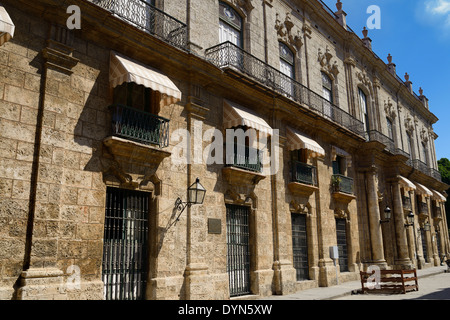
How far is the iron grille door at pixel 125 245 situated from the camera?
8.52 metres

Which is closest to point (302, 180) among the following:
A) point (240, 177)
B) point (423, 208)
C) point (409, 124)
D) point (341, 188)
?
point (341, 188)

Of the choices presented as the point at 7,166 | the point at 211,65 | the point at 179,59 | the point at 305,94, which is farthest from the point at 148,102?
the point at 305,94

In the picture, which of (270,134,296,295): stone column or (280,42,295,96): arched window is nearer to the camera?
(270,134,296,295): stone column

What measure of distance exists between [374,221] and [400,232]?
141 inches

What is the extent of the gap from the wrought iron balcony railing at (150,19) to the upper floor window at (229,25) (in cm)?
219

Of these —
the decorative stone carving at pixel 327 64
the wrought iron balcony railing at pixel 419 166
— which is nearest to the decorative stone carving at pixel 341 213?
the decorative stone carving at pixel 327 64

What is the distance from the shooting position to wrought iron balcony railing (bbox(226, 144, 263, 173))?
11.6 meters

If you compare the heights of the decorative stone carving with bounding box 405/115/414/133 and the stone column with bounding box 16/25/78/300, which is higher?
the decorative stone carving with bounding box 405/115/414/133

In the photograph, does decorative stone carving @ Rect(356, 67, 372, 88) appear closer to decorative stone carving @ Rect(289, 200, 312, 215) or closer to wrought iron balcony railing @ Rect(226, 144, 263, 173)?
decorative stone carving @ Rect(289, 200, 312, 215)

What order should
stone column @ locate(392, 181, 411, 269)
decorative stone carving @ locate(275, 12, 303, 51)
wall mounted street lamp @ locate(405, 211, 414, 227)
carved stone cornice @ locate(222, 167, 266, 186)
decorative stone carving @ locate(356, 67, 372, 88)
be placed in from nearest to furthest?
carved stone cornice @ locate(222, 167, 266, 186) < decorative stone carving @ locate(275, 12, 303, 51) < stone column @ locate(392, 181, 411, 269) < decorative stone carving @ locate(356, 67, 372, 88) < wall mounted street lamp @ locate(405, 211, 414, 227)

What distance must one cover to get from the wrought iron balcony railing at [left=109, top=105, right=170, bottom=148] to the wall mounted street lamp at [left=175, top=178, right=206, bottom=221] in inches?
49.4

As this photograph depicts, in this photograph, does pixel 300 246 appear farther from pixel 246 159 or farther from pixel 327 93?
pixel 327 93

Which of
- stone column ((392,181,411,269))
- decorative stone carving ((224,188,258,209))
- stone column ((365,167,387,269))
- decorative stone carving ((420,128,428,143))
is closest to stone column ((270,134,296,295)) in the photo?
decorative stone carving ((224,188,258,209))
